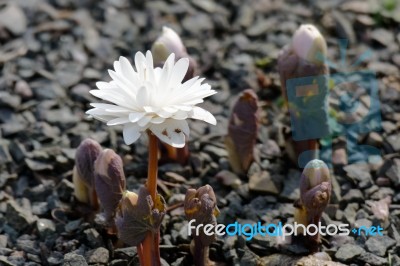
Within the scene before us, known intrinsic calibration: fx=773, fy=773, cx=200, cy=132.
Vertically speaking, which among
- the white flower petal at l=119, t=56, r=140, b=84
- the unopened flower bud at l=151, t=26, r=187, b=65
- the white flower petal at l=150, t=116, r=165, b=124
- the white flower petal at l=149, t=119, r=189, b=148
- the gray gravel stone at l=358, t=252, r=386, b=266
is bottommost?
the gray gravel stone at l=358, t=252, r=386, b=266

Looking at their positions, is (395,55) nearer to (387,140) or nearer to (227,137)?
(387,140)

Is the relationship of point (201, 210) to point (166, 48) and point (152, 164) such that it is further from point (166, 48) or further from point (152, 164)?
point (166, 48)

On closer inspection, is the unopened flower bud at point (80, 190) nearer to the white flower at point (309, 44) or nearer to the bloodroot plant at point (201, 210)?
the bloodroot plant at point (201, 210)

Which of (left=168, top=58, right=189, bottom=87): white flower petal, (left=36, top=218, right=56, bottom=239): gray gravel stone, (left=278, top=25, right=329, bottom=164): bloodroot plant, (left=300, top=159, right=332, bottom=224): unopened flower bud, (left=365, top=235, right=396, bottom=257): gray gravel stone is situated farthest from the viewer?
(left=278, top=25, right=329, bottom=164): bloodroot plant

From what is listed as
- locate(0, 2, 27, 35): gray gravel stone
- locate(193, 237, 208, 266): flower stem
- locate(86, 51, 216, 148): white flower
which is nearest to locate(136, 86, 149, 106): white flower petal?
locate(86, 51, 216, 148): white flower

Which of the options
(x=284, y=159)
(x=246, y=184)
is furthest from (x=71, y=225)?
(x=284, y=159)

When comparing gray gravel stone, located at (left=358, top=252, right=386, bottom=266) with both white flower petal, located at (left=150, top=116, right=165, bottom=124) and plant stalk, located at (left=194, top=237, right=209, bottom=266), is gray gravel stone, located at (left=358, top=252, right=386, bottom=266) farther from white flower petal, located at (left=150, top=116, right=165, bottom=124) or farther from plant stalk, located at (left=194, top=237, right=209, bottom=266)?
white flower petal, located at (left=150, top=116, right=165, bottom=124)

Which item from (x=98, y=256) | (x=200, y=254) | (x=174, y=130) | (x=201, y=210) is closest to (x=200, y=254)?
(x=200, y=254)

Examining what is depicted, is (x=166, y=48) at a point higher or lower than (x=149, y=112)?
higher
